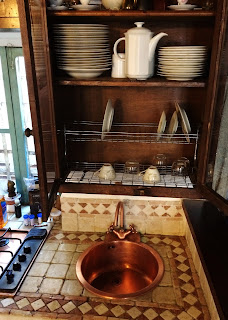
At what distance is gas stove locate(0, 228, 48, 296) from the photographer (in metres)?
1.31

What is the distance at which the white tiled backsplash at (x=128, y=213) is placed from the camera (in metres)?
1.61

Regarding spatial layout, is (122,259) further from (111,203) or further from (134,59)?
(134,59)

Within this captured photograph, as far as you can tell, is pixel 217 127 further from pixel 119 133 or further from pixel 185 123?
pixel 119 133

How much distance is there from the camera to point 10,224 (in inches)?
70.4

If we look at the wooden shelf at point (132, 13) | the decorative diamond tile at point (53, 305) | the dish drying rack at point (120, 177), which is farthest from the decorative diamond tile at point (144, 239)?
the wooden shelf at point (132, 13)

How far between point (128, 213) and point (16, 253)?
1.96 feet

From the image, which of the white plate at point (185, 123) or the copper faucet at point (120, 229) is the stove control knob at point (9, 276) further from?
the white plate at point (185, 123)

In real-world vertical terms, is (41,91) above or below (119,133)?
above

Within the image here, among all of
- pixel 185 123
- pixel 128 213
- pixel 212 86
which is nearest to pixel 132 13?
pixel 212 86

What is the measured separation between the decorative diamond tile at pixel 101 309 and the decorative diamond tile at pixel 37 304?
0.70 ft

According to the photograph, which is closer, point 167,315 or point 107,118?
point 167,315

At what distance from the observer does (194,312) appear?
1169 millimetres

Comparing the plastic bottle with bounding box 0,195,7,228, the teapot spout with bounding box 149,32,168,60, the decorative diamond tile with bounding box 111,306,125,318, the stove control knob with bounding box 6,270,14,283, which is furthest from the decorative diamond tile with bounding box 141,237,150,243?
the teapot spout with bounding box 149,32,168,60

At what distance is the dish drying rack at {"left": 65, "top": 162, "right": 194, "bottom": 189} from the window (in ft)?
1.41
